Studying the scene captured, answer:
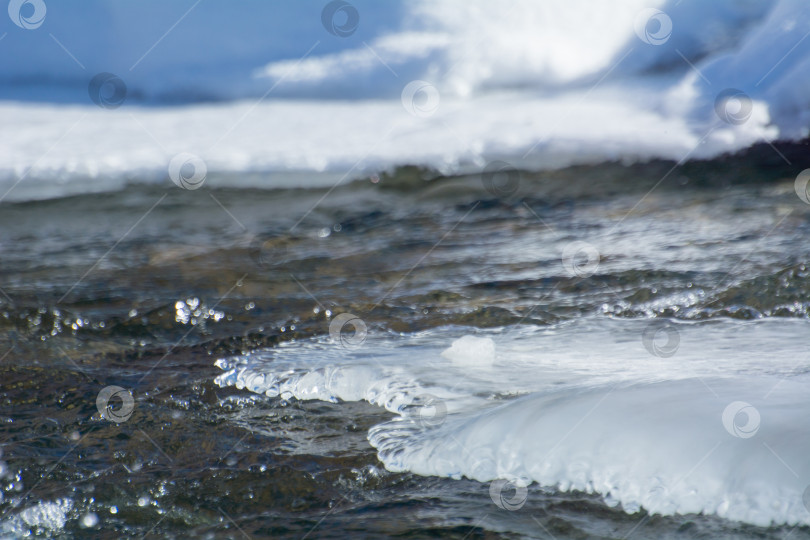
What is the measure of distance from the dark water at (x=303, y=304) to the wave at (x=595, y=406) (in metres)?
0.04

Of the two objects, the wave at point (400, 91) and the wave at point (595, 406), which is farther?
the wave at point (400, 91)

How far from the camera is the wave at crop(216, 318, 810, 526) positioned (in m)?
1.17

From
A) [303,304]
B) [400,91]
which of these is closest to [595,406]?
[303,304]

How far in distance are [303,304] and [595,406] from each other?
1136 millimetres

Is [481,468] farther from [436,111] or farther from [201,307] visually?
[436,111]

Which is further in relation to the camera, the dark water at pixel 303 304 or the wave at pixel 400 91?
the wave at pixel 400 91

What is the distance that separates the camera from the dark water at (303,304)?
1229 mm

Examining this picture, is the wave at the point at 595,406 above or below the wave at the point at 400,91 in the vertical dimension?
below

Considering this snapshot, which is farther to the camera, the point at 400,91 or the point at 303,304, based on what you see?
the point at 400,91

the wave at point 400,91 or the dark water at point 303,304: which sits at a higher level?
the wave at point 400,91

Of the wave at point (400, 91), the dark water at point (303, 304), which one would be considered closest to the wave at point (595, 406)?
the dark water at point (303, 304)

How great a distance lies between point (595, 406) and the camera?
1.37 m

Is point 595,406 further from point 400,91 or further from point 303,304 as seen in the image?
point 400,91

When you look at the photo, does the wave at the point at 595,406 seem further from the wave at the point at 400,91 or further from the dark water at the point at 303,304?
the wave at the point at 400,91
